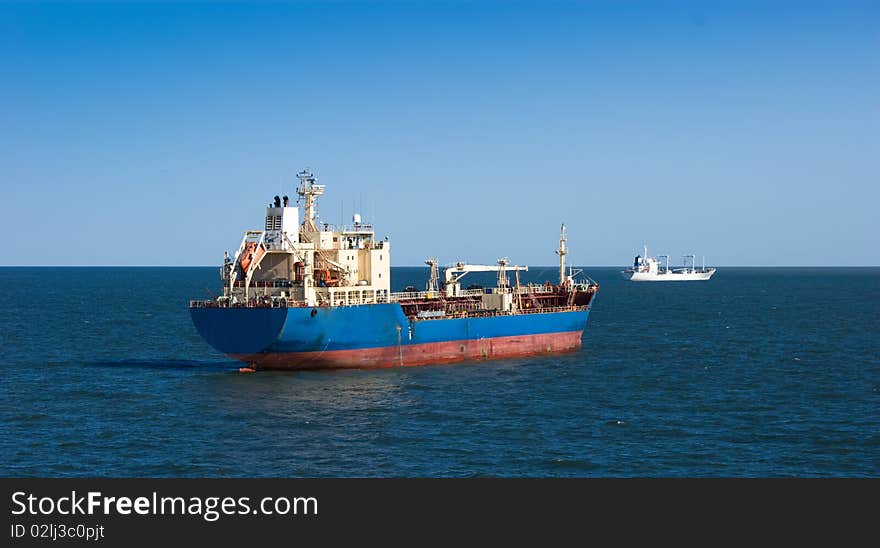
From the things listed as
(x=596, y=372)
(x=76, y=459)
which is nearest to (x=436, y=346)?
(x=596, y=372)

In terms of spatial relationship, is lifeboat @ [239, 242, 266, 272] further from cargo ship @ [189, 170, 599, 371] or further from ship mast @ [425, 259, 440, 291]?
ship mast @ [425, 259, 440, 291]

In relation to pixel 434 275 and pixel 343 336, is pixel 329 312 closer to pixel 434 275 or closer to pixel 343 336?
pixel 343 336

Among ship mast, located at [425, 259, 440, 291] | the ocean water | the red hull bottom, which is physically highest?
ship mast, located at [425, 259, 440, 291]

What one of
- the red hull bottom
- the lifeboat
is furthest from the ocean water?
the lifeboat

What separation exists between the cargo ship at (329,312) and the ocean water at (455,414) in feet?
5.30

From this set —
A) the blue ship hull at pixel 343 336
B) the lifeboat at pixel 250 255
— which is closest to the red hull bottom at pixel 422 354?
the blue ship hull at pixel 343 336

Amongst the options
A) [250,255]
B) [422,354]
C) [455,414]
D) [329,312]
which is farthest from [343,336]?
[455,414]

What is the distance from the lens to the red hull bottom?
57188mm

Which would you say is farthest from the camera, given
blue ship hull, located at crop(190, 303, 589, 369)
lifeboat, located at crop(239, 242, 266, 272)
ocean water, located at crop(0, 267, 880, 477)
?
lifeboat, located at crop(239, 242, 266, 272)

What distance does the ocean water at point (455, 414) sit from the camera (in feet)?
119

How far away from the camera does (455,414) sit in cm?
4638

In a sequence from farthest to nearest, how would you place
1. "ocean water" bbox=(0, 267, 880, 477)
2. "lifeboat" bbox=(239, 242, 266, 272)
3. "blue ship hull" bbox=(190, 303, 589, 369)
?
"lifeboat" bbox=(239, 242, 266, 272) → "blue ship hull" bbox=(190, 303, 589, 369) → "ocean water" bbox=(0, 267, 880, 477)

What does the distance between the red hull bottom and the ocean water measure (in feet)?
2.89

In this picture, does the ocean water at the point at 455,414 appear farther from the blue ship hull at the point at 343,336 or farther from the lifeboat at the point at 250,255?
the lifeboat at the point at 250,255
